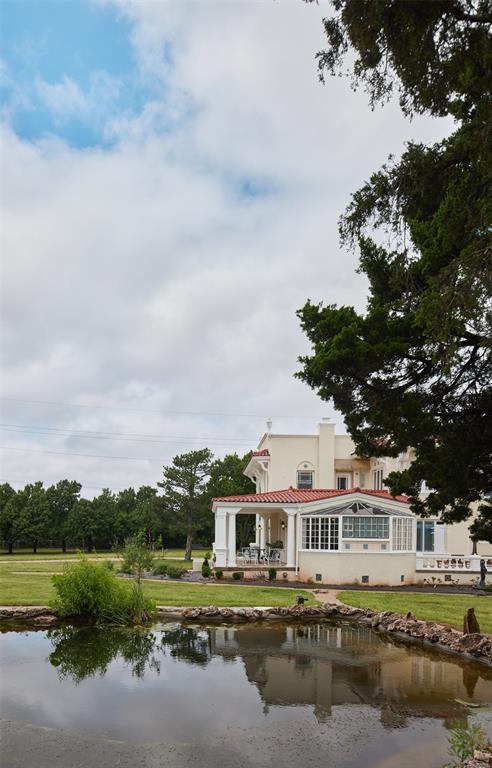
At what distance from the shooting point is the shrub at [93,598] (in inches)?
612

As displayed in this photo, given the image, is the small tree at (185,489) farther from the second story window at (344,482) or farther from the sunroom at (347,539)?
the sunroom at (347,539)

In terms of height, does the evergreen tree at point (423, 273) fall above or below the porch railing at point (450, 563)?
above

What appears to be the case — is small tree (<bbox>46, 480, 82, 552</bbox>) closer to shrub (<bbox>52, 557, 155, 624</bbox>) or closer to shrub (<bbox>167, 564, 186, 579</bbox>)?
shrub (<bbox>167, 564, 186, 579</bbox>)

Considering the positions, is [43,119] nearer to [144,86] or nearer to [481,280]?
[144,86]

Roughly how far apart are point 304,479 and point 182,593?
15.5 metres

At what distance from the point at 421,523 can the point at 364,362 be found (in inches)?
818

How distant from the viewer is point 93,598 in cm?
1555

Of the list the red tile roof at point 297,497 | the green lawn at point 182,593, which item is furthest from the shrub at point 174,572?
the red tile roof at point 297,497

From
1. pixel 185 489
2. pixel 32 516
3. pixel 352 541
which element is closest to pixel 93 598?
pixel 352 541

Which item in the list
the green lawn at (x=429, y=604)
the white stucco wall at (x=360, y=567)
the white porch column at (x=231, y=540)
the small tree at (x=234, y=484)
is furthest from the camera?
the small tree at (x=234, y=484)

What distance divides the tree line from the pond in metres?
30.2

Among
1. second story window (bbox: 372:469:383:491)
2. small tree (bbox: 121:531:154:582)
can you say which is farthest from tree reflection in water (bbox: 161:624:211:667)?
second story window (bbox: 372:469:383:491)

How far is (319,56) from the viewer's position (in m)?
8.34

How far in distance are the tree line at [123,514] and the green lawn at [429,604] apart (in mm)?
23450
